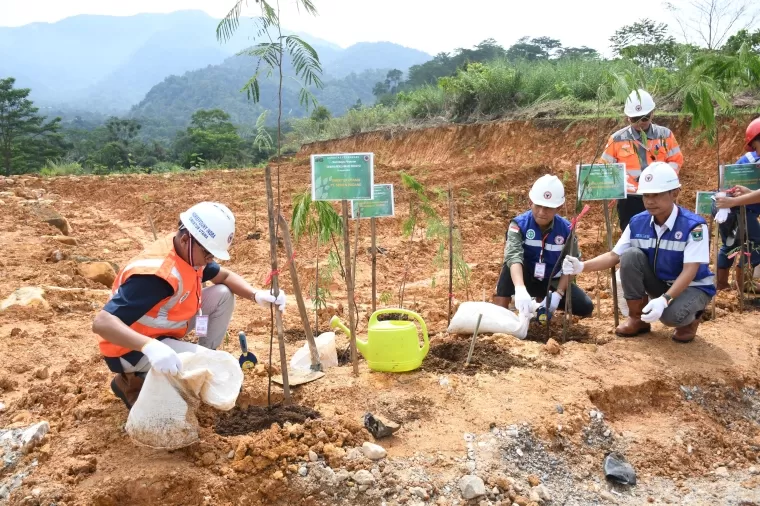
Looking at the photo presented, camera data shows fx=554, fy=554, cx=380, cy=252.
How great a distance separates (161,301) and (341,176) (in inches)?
45.1

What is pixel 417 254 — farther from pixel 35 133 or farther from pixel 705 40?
pixel 35 133

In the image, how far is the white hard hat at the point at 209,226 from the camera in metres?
2.52

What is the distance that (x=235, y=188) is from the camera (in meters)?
13.2

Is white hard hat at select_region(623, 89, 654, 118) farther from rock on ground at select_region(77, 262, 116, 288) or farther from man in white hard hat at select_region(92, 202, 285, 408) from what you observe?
rock on ground at select_region(77, 262, 116, 288)

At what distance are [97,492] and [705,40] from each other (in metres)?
10.1

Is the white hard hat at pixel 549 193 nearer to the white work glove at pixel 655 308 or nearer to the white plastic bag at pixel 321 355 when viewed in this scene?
the white work glove at pixel 655 308

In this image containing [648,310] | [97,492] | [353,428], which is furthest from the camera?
[648,310]

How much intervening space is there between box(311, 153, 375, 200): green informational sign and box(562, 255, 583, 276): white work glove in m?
1.38

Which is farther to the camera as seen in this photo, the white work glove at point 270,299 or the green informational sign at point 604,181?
the green informational sign at point 604,181

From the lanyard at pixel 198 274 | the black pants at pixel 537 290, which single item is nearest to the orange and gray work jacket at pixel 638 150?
the black pants at pixel 537 290

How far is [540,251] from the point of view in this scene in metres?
4.02

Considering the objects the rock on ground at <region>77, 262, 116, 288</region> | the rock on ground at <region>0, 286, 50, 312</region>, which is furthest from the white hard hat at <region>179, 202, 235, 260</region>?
the rock on ground at <region>77, 262, 116, 288</region>

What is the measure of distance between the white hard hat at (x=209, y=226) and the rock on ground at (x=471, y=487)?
1.42m

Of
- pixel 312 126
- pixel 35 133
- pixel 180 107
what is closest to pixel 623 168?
pixel 312 126
